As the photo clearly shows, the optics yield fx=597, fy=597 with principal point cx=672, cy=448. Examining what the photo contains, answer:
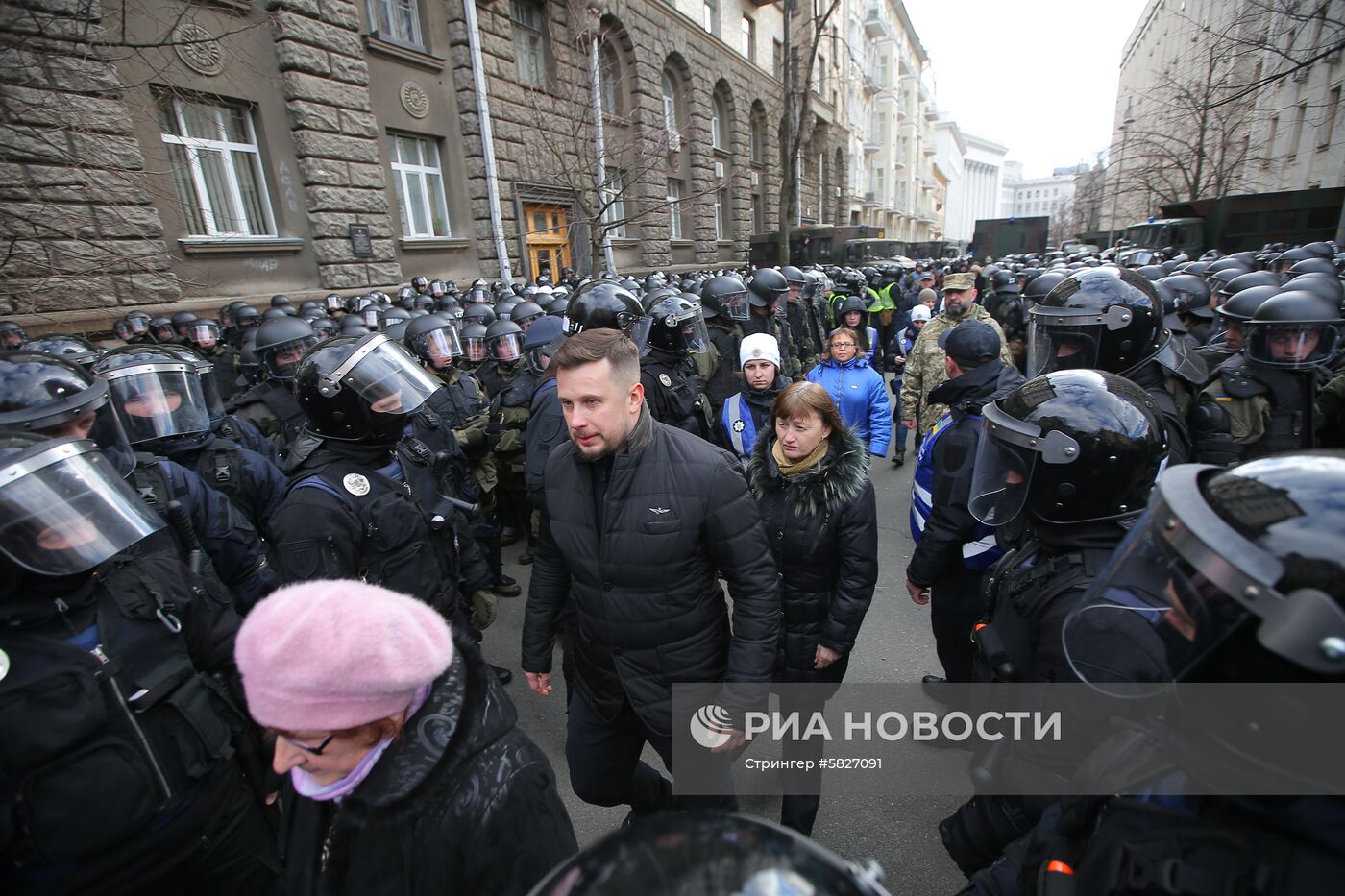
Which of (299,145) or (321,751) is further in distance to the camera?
(299,145)

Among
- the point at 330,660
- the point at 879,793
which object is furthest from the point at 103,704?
the point at 879,793

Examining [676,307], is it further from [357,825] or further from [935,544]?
[357,825]

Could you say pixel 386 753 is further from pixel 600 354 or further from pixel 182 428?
pixel 182 428

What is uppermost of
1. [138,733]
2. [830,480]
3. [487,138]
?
[487,138]

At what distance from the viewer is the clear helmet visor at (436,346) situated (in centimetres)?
504

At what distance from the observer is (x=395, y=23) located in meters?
12.0

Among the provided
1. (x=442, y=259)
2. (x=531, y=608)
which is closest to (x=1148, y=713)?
(x=531, y=608)

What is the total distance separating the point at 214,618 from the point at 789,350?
6194 mm

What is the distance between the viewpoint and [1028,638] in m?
1.63

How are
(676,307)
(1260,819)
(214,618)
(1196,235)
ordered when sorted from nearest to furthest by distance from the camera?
(1260,819), (214,618), (676,307), (1196,235)

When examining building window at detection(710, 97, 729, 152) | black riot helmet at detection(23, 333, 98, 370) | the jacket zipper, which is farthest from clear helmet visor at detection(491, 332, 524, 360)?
building window at detection(710, 97, 729, 152)

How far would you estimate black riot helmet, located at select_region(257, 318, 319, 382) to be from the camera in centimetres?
469

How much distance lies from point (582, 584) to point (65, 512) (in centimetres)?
135

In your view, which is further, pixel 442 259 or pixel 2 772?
pixel 442 259
